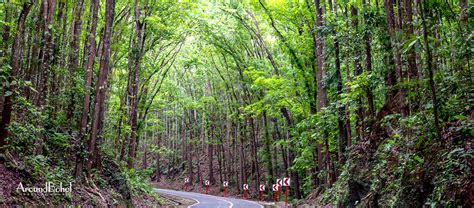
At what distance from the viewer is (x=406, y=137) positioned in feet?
26.0

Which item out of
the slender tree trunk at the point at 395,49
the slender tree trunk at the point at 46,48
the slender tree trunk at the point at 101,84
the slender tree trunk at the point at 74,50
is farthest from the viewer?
the slender tree trunk at the point at 74,50

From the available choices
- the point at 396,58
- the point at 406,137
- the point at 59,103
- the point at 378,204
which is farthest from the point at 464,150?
the point at 59,103

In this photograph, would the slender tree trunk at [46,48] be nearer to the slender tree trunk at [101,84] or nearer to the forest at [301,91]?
the forest at [301,91]

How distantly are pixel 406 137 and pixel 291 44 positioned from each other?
42.4ft

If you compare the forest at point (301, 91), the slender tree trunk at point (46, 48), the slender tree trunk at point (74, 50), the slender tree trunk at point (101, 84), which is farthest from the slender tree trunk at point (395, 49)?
the slender tree trunk at point (74, 50)

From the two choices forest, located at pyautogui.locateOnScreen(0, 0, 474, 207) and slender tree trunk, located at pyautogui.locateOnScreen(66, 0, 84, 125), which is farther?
slender tree trunk, located at pyautogui.locateOnScreen(66, 0, 84, 125)

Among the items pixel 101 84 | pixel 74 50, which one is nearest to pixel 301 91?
pixel 101 84

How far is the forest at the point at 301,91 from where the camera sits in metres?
6.98

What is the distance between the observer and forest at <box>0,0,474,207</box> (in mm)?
6977

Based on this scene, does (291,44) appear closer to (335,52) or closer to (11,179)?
(335,52)

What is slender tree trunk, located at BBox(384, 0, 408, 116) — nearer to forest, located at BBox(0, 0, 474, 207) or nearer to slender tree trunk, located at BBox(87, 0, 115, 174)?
forest, located at BBox(0, 0, 474, 207)

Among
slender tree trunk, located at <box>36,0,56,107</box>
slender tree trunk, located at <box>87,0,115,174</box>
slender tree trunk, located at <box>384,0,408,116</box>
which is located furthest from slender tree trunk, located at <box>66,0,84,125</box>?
slender tree trunk, located at <box>384,0,408,116</box>

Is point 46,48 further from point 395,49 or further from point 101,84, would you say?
point 395,49

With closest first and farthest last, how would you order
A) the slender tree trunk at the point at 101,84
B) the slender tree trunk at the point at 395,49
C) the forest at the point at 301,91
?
the forest at the point at 301,91
the slender tree trunk at the point at 395,49
the slender tree trunk at the point at 101,84
